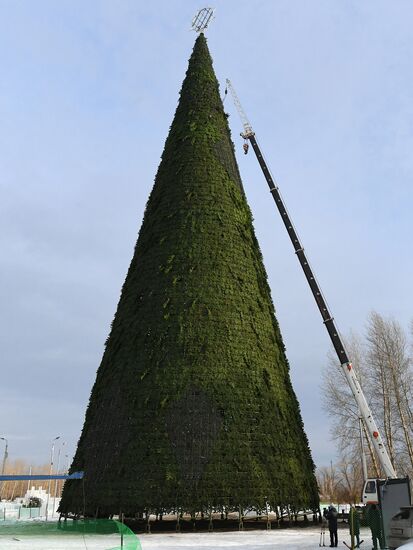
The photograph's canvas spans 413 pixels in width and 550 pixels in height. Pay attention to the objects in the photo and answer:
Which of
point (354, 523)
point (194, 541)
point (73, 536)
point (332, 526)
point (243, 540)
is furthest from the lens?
point (73, 536)

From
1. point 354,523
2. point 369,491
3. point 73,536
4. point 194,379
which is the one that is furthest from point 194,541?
point 369,491

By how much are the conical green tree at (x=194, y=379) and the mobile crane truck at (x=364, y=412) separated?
2462mm

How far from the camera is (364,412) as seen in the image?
64.9 ft

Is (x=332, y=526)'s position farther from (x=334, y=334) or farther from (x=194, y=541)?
(x=334, y=334)

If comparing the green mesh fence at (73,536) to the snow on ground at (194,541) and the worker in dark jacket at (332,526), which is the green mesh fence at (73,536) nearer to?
the snow on ground at (194,541)

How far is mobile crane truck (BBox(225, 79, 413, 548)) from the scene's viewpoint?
1271 cm

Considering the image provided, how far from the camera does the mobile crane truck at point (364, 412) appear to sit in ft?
41.7

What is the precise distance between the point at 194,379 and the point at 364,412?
7419 mm

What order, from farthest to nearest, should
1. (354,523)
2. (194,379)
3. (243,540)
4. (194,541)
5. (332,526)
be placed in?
(194,379) < (243,540) < (194,541) < (354,523) < (332,526)

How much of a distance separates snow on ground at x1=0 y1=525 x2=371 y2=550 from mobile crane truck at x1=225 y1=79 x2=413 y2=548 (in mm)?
1403

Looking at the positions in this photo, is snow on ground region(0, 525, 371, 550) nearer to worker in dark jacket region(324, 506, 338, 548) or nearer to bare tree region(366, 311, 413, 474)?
worker in dark jacket region(324, 506, 338, 548)

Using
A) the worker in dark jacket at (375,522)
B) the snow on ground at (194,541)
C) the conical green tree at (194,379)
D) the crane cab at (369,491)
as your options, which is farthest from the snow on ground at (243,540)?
the crane cab at (369,491)

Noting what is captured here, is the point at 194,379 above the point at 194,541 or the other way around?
above

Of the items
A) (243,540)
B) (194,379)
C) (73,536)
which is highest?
(194,379)
